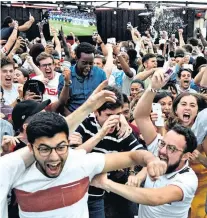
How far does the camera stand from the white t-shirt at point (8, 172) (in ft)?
6.64

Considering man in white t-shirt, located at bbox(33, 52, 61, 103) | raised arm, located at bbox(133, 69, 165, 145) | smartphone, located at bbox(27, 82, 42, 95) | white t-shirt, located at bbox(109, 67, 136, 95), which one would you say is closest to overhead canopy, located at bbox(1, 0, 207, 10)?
white t-shirt, located at bbox(109, 67, 136, 95)

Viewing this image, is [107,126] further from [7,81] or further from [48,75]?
[48,75]

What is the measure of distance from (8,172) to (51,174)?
7.1 inches

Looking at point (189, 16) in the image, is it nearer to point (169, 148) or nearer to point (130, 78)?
point (130, 78)

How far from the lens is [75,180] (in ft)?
7.01

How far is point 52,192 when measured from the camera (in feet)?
6.86

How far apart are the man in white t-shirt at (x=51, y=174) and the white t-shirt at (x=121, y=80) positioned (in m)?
3.61

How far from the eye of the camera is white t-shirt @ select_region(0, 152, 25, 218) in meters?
2.03

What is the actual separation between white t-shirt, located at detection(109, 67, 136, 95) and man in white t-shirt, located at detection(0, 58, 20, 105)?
65.2 inches

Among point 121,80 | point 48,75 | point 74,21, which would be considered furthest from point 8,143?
point 74,21

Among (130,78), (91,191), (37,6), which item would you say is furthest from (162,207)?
(37,6)

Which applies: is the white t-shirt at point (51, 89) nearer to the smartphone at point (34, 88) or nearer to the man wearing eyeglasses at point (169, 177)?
the smartphone at point (34, 88)

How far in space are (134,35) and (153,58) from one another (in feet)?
10.8

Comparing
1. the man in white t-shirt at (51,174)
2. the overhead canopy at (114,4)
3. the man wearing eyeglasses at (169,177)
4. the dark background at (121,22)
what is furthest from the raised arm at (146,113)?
the dark background at (121,22)
